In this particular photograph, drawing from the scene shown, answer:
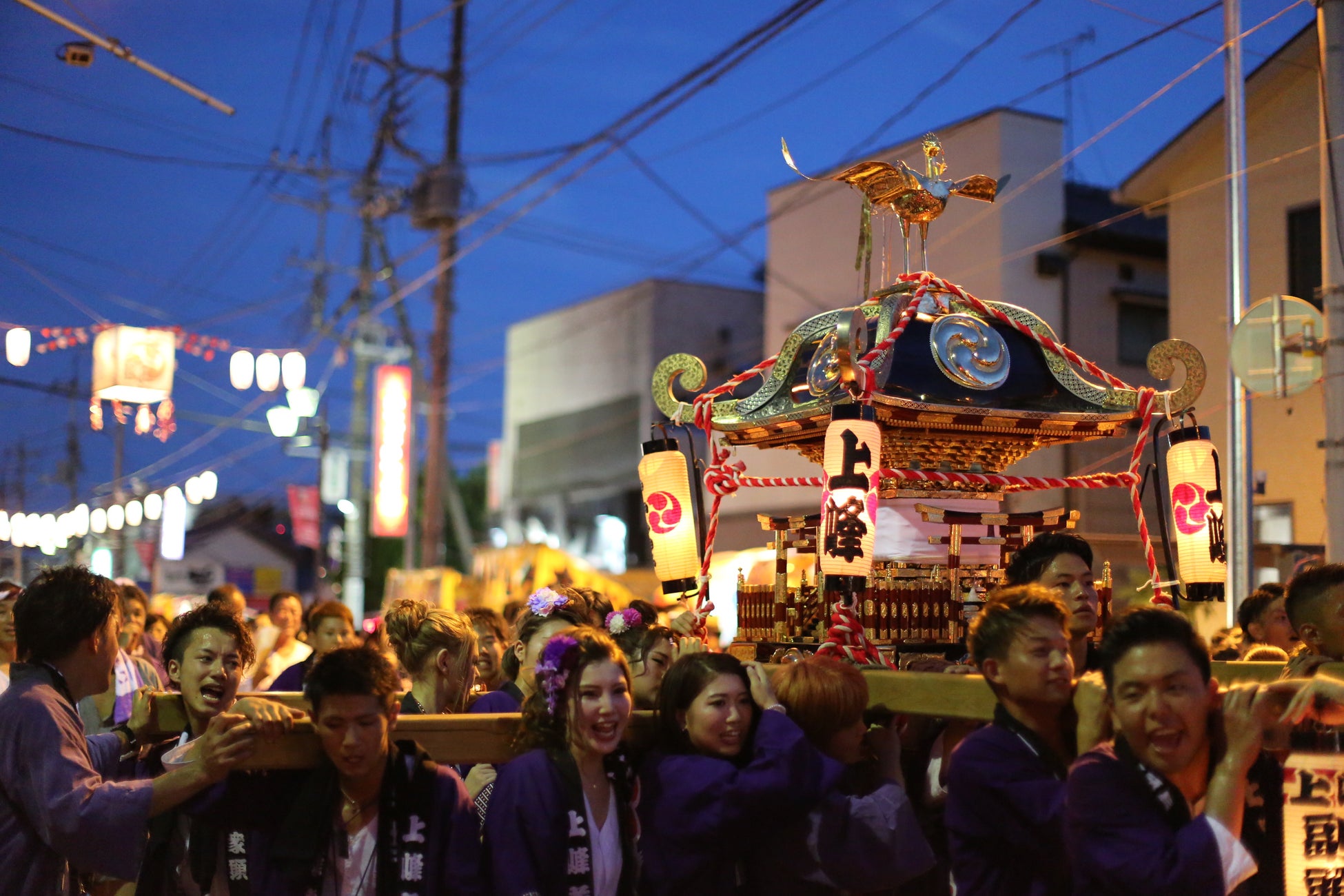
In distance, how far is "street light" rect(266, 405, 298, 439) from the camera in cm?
2234

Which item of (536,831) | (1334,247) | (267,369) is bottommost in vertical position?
(536,831)

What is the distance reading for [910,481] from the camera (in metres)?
5.86

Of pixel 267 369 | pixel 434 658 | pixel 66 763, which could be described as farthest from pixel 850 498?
pixel 267 369

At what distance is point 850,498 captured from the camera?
206 inches

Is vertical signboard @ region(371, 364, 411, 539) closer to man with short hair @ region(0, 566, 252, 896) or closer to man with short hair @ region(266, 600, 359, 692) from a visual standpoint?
man with short hair @ region(266, 600, 359, 692)

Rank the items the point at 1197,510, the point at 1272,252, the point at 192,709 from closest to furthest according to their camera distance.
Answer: the point at 192,709 < the point at 1197,510 < the point at 1272,252

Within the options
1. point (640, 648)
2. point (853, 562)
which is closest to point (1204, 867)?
point (640, 648)

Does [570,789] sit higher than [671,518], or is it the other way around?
[671,518]

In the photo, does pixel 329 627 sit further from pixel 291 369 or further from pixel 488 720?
pixel 291 369

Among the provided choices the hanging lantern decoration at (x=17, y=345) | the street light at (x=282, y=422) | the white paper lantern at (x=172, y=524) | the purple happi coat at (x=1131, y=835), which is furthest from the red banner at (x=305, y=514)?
the purple happi coat at (x=1131, y=835)

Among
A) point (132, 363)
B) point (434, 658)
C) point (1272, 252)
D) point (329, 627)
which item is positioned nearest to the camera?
point (434, 658)

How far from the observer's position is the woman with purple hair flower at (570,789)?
3.01 metres

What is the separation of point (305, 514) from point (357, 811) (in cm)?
2666

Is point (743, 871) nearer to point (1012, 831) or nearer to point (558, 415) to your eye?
point (1012, 831)
